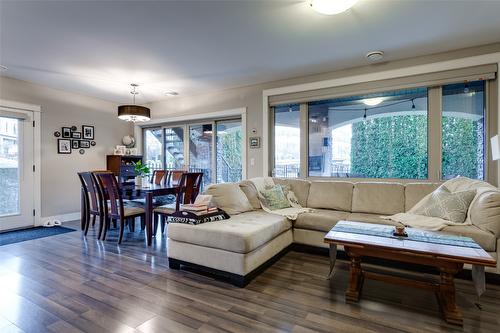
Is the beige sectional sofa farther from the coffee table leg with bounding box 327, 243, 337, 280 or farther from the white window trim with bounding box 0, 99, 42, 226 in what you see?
the white window trim with bounding box 0, 99, 42, 226

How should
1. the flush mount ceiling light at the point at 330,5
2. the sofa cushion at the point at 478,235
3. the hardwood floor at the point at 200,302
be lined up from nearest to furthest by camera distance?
the hardwood floor at the point at 200,302
the flush mount ceiling light at the point at 330,5
the sofa cushion at the point at 478,235

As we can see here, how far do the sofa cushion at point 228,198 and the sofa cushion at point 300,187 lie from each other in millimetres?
865

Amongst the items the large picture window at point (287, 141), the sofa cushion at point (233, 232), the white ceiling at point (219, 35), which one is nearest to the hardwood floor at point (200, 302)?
the sofa cushion at point (233, 232)

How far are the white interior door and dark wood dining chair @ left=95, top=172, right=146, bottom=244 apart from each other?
6.20 feet

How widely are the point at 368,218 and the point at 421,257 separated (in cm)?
110

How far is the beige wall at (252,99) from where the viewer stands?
3365 millimetres

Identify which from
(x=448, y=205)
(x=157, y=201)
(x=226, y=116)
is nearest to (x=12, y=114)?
(x=157, y=201)

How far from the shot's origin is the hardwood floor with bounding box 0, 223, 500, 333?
70.8 inches

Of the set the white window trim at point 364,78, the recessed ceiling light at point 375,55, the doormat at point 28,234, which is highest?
the recessed ceiling light at point 375,55

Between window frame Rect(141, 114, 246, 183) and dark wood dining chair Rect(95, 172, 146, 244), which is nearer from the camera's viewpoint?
dark wood dining chair Rect(95, 172, 146, 244)

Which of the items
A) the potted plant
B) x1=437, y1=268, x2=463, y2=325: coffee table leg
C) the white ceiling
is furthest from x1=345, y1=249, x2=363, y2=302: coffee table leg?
the potted plant

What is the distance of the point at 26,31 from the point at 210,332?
3442mm

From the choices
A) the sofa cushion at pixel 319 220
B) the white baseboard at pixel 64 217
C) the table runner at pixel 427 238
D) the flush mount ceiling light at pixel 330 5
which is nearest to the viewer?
the table runner at pixel 427 238

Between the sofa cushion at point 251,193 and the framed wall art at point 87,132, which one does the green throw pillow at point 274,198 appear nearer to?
the sofa cushion at point 251,193
